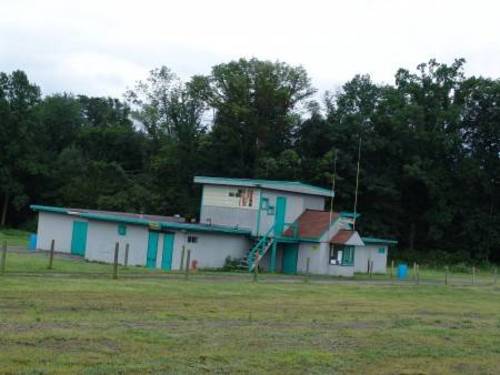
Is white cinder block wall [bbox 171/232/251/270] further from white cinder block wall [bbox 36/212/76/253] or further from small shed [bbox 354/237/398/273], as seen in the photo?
small shed [bbox 354/237/398/273]

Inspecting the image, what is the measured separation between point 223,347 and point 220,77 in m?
62.2

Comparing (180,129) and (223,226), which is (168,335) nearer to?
(223,226)

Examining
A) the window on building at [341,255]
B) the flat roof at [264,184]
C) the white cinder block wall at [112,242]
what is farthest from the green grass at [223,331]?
the window on building at [341,255]

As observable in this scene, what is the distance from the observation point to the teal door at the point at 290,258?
45.2m

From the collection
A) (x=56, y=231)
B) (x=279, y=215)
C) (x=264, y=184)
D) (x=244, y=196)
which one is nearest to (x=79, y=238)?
(x=56, y=231)

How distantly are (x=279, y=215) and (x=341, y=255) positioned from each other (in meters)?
4.28

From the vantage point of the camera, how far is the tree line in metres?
70.2

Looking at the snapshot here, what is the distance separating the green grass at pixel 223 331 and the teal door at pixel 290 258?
18.8 metres

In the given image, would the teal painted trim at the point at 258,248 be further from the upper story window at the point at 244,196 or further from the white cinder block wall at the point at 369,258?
the white cinder block wall at the point at 369,258

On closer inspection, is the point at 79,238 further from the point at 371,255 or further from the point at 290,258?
the point at 371,255

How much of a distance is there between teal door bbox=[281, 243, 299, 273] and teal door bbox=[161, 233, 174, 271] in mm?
8298

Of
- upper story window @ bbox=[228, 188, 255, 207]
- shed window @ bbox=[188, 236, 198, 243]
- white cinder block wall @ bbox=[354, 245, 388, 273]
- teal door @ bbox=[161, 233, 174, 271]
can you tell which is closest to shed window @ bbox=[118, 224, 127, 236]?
teal door @ bbox=[161, 233, 174, 271]

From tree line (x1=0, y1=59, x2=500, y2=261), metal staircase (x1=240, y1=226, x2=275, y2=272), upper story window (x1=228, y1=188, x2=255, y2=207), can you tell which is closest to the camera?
metal staircase (x1=240, y1=226, x2=275, y2=272)

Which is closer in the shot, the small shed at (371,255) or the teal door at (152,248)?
the teal door at (152,248)
